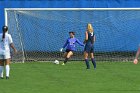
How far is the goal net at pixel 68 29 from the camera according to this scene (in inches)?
1151

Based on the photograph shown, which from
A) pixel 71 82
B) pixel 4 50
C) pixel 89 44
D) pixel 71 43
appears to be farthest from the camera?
pixel 71 43

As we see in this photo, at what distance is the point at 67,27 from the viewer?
30234 mm

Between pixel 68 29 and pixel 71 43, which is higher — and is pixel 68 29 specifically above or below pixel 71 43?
above

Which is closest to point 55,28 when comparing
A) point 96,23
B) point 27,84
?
point 96,23

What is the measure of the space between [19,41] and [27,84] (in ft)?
41.3

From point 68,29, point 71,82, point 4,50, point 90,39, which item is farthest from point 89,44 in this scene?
point 68,29

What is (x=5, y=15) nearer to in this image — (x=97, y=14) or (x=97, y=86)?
(x=97, y=14)

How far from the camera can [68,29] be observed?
3028cm

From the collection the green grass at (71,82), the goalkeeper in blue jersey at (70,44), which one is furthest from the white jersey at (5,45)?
the goalkeeper in blue jersey at (70,44)

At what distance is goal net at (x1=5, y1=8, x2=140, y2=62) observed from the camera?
29234 millimetres

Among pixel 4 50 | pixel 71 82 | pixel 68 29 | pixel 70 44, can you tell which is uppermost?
pixel 4 50

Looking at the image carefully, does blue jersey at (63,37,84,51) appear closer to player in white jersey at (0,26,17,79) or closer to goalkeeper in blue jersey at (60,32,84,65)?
goalkeeper in blue jersey at (60,32,84,65)

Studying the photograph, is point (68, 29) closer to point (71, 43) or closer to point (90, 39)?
point (71, 43)

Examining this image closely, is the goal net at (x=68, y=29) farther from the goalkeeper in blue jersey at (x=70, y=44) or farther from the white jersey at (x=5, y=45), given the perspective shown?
the white jersey at (x=5, y=45)
